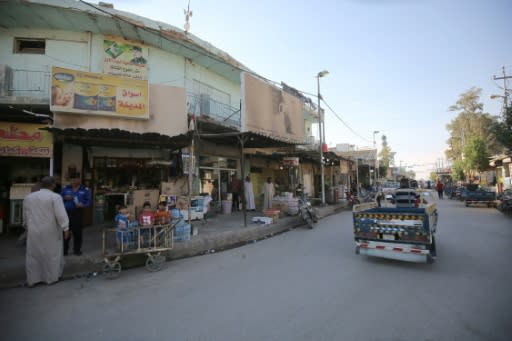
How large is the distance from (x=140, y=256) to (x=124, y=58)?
9012 mm

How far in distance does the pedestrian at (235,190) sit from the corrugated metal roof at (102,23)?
21.1ft

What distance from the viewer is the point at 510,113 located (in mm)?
12195

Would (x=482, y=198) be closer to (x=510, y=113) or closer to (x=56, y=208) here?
(x=510, y=113)

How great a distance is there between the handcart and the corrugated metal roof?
6449mm


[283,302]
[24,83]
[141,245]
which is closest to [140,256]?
[141,245]

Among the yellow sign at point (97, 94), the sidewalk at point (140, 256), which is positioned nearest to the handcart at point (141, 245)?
the sidewalk at point (140, 256)

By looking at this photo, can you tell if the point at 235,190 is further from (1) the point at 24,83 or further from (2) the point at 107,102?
(1) the point at 24,83

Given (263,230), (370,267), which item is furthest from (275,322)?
(263,230)

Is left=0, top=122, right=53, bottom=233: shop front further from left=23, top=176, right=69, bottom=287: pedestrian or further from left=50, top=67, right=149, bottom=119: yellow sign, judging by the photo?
left=23, top=176, right=69, bottom=287: pedestrian

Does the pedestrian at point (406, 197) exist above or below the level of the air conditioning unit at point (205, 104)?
below

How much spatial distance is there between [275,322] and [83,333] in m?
2.45

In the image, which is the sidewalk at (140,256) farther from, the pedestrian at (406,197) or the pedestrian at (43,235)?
the pedestrian at (406,197)

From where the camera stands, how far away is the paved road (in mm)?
2932

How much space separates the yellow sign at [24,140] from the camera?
7.86 meters
